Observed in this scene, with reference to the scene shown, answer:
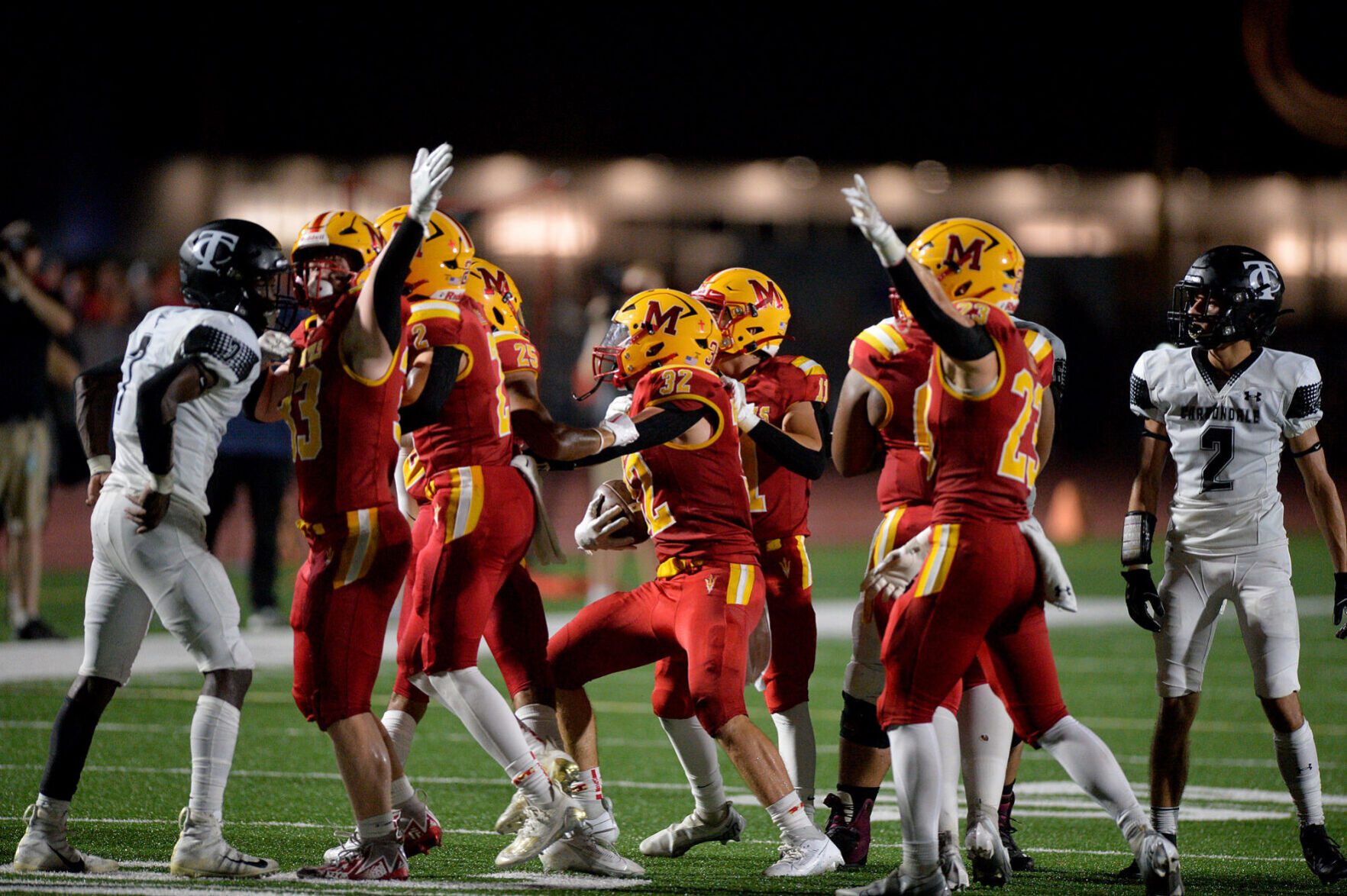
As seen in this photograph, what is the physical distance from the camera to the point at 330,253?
15.3 ft

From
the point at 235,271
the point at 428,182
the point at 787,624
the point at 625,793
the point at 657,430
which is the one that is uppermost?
the point at 428,182

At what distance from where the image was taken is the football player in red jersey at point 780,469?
5.37 metres

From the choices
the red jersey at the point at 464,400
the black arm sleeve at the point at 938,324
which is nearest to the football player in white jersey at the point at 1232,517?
the black arm sleeve at the point at 938,324

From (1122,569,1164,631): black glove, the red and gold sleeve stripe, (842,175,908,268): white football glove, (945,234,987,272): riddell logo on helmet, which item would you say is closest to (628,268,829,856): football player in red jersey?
(945,234,987,272): riddell logo on helmet

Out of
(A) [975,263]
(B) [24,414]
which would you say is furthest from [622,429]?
(B) [24,414]

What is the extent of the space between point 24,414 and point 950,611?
793cm

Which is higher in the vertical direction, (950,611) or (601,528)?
(601,528)

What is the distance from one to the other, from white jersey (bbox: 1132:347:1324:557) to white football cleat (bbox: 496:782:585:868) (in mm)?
2098

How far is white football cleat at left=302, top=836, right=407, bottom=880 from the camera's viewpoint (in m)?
4.39

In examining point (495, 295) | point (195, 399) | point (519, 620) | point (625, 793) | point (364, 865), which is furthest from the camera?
point (625, 793)

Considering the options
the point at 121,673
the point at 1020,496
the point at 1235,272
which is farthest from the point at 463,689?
the point at 1235,272

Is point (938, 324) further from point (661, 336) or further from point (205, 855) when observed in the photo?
point (205, 855)

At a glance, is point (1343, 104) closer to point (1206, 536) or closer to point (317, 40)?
point (317, 40)

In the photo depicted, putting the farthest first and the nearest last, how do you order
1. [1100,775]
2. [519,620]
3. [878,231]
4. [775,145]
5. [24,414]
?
[775,145], [24,414], [519,620], [1100,775], [878,231]
